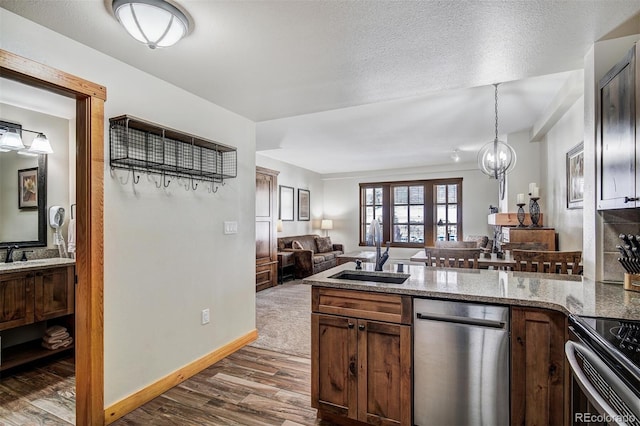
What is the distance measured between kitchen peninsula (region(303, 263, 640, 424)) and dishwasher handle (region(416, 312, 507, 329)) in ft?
0.11

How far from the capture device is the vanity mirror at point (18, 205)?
117 inches

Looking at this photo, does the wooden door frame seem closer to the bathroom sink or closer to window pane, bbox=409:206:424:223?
the bathroom sink

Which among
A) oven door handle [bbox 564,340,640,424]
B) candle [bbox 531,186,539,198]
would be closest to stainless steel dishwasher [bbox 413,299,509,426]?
oven door handle [bbox 564,340,640,424]

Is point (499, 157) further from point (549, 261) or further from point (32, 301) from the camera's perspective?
point (32, 301)

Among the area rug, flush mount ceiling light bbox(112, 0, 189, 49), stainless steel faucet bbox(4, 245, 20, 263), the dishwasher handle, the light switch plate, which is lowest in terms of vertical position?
the area rug

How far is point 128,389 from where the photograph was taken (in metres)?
2.15

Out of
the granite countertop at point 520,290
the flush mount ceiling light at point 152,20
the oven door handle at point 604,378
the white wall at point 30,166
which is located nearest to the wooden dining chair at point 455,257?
the granite countertop at point 520,290

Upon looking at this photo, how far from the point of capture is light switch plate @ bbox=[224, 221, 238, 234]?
9.89 feet

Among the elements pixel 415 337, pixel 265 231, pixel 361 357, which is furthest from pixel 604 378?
pixel 265 231

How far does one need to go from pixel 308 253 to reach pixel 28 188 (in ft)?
14.5

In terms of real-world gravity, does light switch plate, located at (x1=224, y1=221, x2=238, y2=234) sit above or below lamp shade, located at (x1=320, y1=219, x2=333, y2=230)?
above

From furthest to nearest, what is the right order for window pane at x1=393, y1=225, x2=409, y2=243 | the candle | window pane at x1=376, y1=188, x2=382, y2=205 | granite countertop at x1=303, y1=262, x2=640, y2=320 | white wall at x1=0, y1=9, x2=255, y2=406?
1. window pane at x1=376, y1=188, x2=382, y2=205
2. window pane at x1=393, y1=225, x2=409, y2=243
3. the candle
4. white wall at x1=0, y1=9, x2=255, y2=406
5. granite countertop at x1=303, y1=262, x2=640, y2=320

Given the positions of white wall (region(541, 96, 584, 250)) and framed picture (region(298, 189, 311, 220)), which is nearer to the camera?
white wall (region(541, 96, 584, 250))

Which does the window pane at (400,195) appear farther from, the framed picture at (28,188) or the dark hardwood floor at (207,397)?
the framed picture at (28,188)
